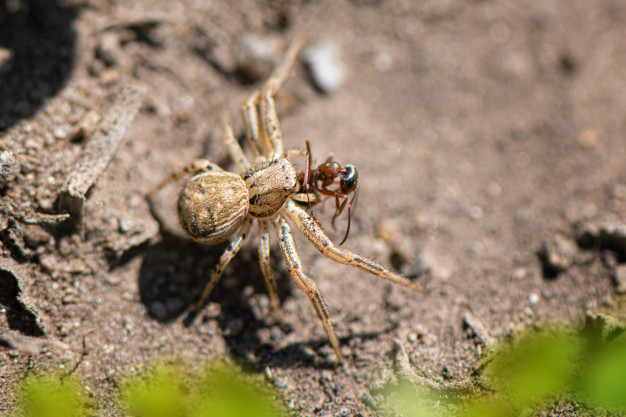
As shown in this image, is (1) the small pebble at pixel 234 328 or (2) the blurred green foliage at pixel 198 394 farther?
(1) the small pebble at pixel 234 328

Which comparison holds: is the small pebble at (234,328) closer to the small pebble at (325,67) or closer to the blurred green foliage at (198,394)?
the blurred green foliage at (198,394)

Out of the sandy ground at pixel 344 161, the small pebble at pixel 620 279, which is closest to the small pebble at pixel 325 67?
the sandy ground at pixel 344 161

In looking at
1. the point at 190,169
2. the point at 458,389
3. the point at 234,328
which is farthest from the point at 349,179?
the point at 458,389

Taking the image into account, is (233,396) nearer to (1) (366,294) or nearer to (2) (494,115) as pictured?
(1) (366,294)

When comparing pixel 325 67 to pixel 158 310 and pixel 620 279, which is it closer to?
pixel 158 310

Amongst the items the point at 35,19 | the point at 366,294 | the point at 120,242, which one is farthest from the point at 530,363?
the point at 35,19

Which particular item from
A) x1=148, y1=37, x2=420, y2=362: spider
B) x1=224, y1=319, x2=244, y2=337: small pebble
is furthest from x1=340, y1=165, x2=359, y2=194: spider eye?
x1=224, y1=319, x2=244, y2=337: small pebble

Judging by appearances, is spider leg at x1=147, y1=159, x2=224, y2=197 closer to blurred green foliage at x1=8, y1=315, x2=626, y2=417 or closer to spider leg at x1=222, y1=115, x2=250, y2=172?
spider leg at x1=222, y1=115, x2=250, y2=172
